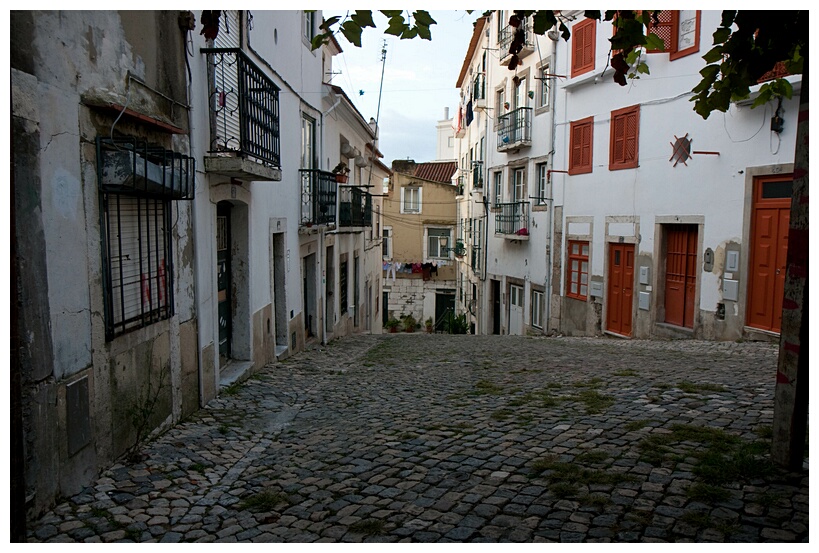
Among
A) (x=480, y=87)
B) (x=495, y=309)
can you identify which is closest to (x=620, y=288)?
(x=495, y=309)

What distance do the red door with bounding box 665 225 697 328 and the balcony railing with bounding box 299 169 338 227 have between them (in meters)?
7.20

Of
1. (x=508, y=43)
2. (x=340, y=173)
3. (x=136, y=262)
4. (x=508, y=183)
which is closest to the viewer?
(x=136, y=262)

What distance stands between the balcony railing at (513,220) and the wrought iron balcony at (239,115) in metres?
11.9

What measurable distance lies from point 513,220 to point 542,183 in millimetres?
1736

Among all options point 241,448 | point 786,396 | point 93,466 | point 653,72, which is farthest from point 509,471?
point 653,72

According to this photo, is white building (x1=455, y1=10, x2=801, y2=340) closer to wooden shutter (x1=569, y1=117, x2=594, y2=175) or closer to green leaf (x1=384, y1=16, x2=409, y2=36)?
wooden shutter (x1=569, y1=117, x2=594, y2=175)

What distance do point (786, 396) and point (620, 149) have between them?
11859 mm

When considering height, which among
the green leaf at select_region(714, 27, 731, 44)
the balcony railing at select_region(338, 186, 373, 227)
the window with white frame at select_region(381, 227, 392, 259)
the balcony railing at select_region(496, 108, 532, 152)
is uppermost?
the balcony railing at select_region(496, 108, 532, 152)

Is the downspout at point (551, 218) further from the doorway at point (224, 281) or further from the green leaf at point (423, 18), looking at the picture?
the green leaf at point (423, 18)

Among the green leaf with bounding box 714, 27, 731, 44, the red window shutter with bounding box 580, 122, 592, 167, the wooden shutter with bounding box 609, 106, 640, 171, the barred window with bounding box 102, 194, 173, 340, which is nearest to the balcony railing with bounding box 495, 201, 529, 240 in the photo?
the red window shutter with bounding box 580, 122, 592, 167

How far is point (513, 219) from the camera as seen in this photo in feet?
67.3

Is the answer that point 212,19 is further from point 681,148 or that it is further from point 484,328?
point 484,328

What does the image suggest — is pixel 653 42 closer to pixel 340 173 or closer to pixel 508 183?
pixel 340 173

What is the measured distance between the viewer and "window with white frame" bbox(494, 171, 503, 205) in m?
22.6
